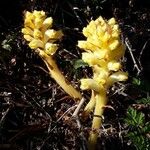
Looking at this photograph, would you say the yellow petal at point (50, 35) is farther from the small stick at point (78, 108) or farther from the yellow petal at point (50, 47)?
the small stick at point (78, 108)

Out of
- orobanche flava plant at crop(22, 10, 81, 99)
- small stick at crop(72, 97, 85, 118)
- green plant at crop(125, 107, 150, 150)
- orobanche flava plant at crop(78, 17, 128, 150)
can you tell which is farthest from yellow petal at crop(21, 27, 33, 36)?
green plant at crop(125, 107, 150, 150)

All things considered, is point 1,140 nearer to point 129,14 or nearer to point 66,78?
point 66,78

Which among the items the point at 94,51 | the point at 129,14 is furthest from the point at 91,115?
the point at 129,14

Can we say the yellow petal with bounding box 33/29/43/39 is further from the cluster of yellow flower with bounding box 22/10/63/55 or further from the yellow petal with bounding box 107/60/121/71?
the yellow petal with bounding box 107/60/121/71

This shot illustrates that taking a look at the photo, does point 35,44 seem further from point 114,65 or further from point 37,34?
point 114,65

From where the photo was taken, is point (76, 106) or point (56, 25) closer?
point (76, 106)

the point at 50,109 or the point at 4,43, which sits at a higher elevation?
the point at 4,43
